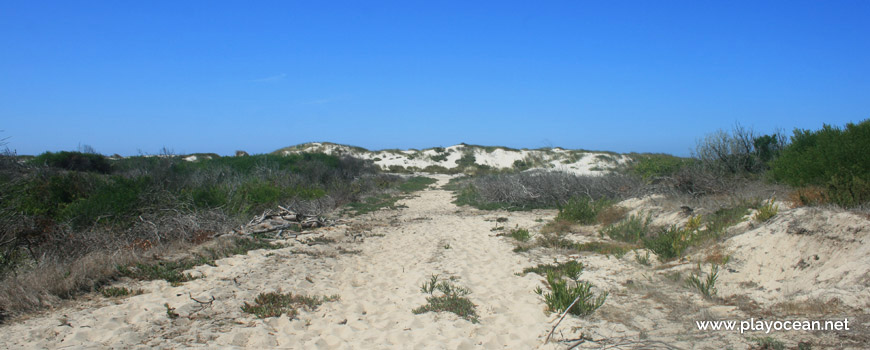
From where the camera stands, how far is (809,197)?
21.3ft

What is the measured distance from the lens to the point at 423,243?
9.51 meters

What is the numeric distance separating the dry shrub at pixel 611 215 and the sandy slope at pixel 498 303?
2871 mm

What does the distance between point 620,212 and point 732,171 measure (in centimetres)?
368

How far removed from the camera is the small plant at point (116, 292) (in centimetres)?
512

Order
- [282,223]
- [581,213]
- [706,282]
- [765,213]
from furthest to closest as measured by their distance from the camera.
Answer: [581,213], [282,223], [765,213], [706,282]

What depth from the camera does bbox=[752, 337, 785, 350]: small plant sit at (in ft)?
10.9

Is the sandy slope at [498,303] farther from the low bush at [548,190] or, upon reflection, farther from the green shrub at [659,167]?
the low bush at [548,190]

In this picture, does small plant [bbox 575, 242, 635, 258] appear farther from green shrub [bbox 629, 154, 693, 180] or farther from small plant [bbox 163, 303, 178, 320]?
small plant [bbox 163, 303, 178, 320]

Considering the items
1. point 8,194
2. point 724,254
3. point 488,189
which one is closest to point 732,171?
point 724,254

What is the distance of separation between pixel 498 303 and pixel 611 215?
6.31 meters

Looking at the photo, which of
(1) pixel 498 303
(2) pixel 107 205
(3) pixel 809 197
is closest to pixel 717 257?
(3) pixel 809 197

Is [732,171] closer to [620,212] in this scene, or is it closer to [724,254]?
[620,212]

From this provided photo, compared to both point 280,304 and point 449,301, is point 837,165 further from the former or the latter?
point 280,304

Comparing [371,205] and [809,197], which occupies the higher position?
[809,197]
